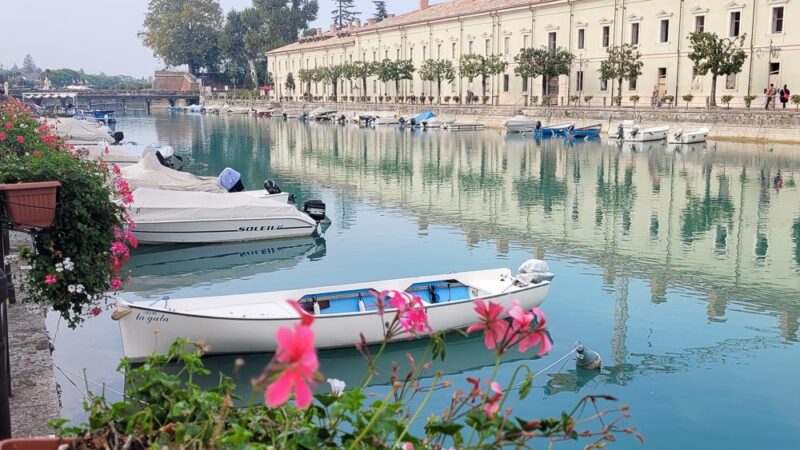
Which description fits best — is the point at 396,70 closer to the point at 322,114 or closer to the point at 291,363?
the point at 322,114

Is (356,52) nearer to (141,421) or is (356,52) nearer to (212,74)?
(212,74)

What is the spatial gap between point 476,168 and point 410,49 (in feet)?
142

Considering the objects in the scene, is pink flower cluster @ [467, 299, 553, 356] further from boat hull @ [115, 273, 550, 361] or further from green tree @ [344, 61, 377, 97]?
green tree @ [344, 61, 377, 97]

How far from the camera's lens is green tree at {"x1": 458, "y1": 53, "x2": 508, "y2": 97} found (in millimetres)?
59219

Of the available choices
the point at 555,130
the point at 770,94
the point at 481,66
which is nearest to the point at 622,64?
the point at 555,130

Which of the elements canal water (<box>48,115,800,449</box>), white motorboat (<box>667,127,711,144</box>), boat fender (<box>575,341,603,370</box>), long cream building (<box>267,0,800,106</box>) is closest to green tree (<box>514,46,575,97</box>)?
long cream building (<box>267,0,800,106</box>)

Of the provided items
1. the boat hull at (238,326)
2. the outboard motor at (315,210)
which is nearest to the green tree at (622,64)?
the outboard motor at (315,210)

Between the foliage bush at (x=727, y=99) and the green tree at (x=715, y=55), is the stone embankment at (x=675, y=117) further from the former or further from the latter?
the green tree at (x=715, y=55)

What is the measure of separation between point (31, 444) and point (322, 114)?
240 feet

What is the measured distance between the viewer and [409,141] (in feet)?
155

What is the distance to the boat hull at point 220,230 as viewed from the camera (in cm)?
1614

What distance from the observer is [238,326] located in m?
9.02

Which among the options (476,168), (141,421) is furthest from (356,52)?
(141,421)

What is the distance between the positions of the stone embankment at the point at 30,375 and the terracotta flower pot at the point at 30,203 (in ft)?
4.09
